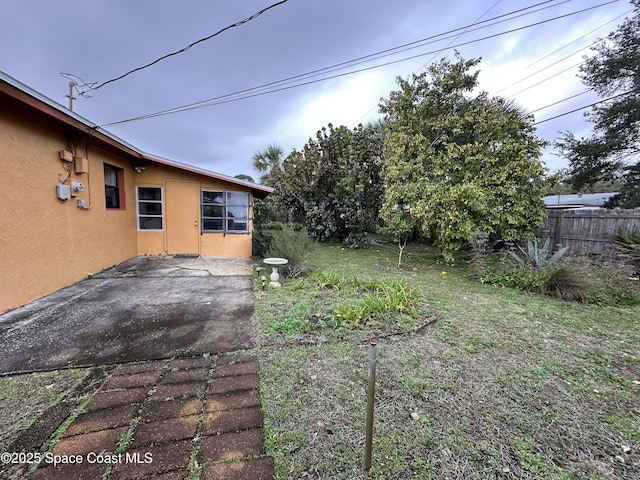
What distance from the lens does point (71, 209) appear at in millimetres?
4836

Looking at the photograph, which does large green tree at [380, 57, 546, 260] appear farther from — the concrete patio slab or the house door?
the house door

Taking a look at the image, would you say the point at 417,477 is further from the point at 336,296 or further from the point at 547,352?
the point at 336,296

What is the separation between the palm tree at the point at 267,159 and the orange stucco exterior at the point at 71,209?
8263 mm

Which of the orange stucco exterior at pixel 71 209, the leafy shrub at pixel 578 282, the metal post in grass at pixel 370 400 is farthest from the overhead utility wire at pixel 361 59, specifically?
the metal post in grass at pixel 370 400

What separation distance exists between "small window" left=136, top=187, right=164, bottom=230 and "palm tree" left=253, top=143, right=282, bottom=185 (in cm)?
829

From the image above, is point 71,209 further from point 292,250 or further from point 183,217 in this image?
point 292,250

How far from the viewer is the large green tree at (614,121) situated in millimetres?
8484

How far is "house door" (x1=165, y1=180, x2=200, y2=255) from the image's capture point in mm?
7484

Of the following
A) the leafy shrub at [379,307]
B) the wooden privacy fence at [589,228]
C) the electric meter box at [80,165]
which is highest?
the electric meter box at [80,165]

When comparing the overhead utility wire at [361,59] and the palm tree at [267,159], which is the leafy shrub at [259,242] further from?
the palm tree at [267,159]

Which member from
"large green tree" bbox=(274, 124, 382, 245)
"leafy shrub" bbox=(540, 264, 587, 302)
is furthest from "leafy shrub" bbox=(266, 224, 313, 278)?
"leafy shrub" bbox=(540, 264, 587, 302)

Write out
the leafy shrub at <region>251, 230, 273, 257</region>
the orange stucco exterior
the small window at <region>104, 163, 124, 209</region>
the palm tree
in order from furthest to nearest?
the palm tree, the leafy shrub at <region>251, 230, 273, 257</region>, the small window at <region>104, 163, 124, 209</region>, the orange stucco exterior


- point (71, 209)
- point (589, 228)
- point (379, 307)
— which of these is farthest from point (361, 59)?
point (71, 209)

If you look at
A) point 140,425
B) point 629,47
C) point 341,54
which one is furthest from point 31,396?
point 629,47
